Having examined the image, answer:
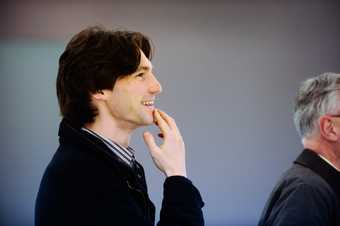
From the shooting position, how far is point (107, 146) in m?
1.07

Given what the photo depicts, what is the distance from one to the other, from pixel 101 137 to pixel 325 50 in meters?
2.36

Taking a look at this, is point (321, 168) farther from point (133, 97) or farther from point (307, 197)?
point (133, 97)

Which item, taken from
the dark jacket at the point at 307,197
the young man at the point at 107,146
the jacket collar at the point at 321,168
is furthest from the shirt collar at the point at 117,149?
the jacket collar at the point at 321,168

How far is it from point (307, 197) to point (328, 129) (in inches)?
11.2

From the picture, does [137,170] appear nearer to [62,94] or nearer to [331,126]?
[62,94]

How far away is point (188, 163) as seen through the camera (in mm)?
3043

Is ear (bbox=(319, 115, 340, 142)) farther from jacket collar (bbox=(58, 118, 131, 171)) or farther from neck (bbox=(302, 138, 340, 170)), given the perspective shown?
jacket collar (bbox=(58, 118, 131, 171))

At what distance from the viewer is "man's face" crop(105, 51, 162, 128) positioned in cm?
110

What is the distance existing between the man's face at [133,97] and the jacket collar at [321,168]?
1.91 ft

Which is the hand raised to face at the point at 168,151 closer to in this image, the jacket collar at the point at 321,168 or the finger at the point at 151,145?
the finger at the point at 151,145

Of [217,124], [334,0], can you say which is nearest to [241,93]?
[217,124]

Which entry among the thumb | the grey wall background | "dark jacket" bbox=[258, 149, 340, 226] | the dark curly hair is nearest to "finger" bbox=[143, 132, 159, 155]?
the thumb

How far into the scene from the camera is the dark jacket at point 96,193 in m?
0.94

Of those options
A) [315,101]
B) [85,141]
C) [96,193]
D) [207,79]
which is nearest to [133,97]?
[85,141]
